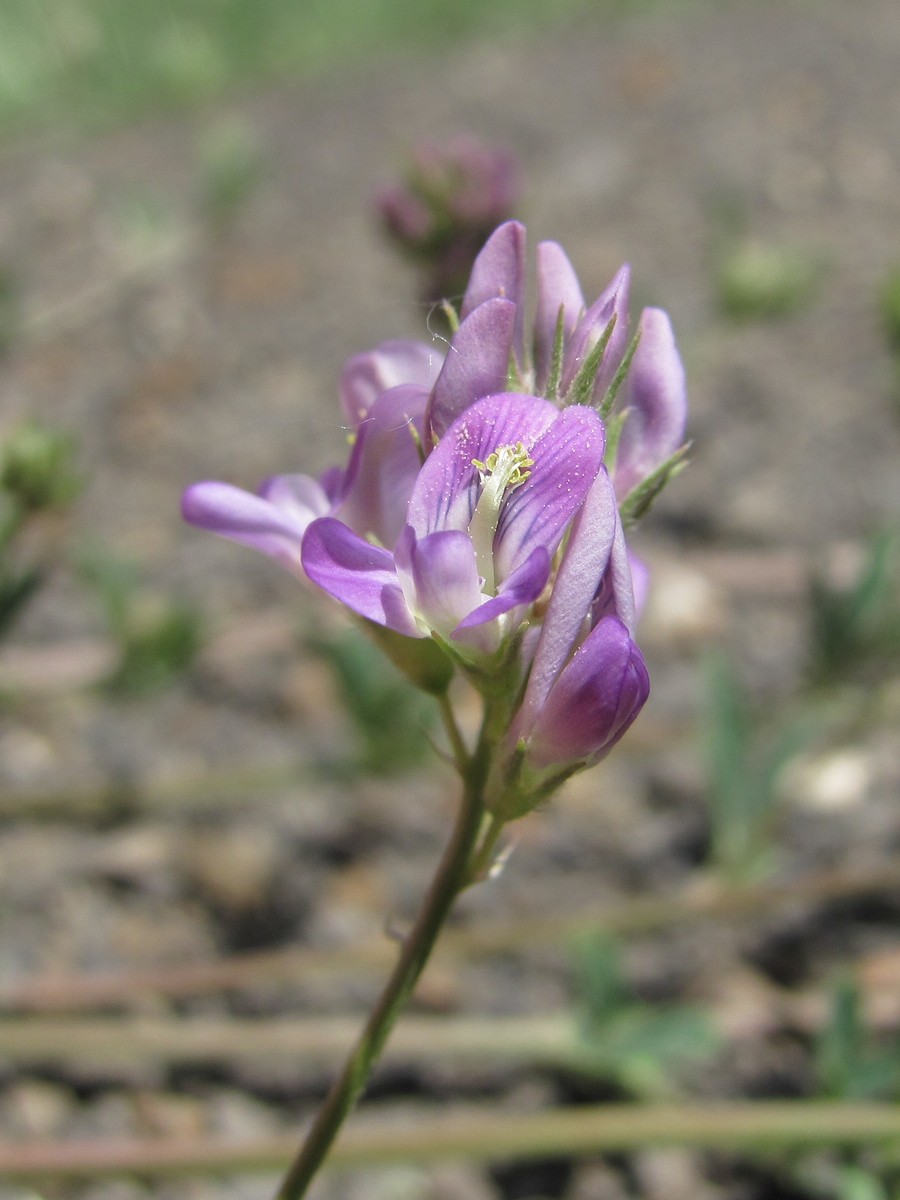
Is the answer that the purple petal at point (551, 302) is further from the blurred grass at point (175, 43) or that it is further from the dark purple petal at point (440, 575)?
the blurred grass at point (175, 43)

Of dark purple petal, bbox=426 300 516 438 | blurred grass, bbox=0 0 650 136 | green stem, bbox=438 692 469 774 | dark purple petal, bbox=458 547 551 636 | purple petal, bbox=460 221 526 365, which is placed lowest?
green stem, bbox=438 692 469 774

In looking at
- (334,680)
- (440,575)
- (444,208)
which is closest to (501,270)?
(440,575)

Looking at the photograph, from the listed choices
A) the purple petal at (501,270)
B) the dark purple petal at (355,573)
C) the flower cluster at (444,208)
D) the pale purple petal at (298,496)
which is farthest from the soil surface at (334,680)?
the purple petal at (501,270)

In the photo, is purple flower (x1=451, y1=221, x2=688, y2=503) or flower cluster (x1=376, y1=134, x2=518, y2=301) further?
flower cluster (x1=376, y1=134, x2=518, y2=301)

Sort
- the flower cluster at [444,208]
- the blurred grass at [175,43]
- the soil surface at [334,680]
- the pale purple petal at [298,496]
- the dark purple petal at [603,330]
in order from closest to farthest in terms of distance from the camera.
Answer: the dark purple petal at [603,330] → the pale purple petal at [298,496] → the soil surface at [334,680] → the flower cluster at [444,208] → the blurred grass at [175,43]

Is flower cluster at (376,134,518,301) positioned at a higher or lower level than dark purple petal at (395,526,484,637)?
higher

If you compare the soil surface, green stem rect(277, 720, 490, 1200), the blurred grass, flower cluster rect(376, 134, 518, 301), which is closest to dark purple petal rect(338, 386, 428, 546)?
green stem rect(277, 720, 490, 1200)

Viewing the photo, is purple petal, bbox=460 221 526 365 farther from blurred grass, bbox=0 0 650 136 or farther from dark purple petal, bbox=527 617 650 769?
blurred grass, bbox=0 0 650 136

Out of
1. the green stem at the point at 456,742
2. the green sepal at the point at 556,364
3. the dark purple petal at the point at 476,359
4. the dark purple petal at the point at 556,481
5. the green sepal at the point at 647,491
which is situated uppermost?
the green sepal at the point at 556,364
